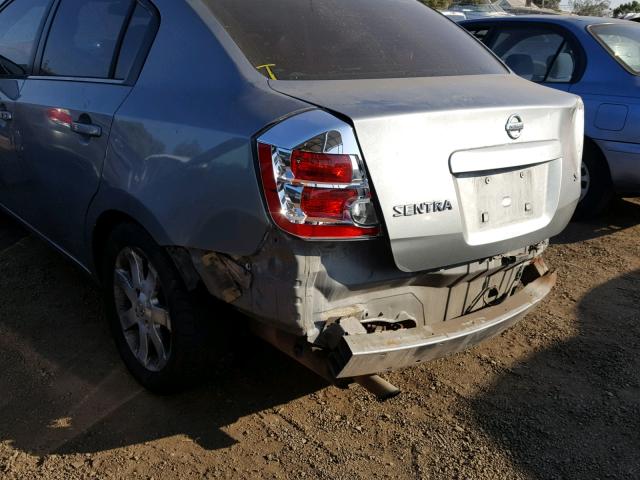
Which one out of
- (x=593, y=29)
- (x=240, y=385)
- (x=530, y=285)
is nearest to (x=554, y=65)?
(x=593, y=29)

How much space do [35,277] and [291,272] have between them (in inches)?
99.9

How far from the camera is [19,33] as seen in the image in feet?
12.9

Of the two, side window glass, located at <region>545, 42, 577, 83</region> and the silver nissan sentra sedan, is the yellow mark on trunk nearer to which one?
the silver nissan sentra sedan

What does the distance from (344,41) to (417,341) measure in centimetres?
131

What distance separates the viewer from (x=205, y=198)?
7.72 ft

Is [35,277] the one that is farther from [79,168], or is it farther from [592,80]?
[592,80]

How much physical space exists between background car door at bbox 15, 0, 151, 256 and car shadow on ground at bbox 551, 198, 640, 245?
11.4 ft

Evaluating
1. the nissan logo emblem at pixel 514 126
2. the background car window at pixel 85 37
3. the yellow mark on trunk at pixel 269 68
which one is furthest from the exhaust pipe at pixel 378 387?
the background car window at pixel 85 37

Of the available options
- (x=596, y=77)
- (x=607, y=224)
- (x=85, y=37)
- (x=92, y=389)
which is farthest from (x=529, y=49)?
(x=92, y=389)

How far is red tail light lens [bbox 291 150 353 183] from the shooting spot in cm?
213

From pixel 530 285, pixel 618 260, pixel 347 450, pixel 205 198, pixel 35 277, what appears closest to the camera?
pixel 205 198

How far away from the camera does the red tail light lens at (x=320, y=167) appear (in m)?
2.13

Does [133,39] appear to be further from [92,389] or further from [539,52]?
[539,52]

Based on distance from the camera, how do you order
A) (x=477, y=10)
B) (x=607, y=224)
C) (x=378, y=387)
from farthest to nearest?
(x=477, y=10) < (x=607, y=224) < (x=378, y=387)
